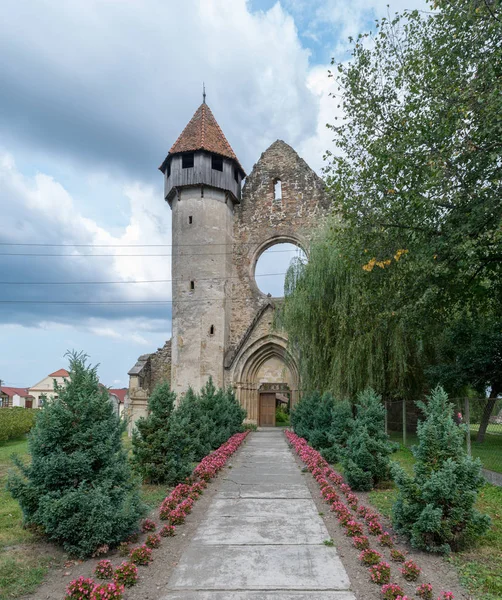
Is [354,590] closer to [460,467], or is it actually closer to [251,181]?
[460,467]

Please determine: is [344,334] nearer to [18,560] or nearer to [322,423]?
[322,423]

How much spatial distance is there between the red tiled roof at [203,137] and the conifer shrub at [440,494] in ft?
62.8

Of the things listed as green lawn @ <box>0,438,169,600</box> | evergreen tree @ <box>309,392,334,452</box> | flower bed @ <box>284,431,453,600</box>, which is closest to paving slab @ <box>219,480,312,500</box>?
flower bed @ <box>284,431,453,600</box>

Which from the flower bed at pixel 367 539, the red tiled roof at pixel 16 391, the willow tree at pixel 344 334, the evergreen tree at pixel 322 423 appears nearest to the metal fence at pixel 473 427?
the willow tree at pixel 344 334

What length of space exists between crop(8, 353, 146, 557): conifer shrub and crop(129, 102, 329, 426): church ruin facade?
15.3 m

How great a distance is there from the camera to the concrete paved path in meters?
4.15

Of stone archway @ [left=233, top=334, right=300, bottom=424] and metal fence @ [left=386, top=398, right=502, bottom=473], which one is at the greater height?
stone archway @ [left=233, top=334, right=300, bottom=424]

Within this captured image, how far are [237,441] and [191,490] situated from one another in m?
7.04

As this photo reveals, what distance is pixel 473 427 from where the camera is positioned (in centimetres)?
1620

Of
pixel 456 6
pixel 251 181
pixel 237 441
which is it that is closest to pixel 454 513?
pixel 456 6

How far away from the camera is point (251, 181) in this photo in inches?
959

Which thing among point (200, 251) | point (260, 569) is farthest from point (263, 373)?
point (260, 569)

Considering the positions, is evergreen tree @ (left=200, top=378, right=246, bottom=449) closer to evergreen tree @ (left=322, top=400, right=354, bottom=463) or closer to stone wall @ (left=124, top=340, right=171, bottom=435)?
evergreen tree @ (left=322, top=400, right=354, bottom=463)

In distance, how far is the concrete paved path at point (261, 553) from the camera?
415 cm
